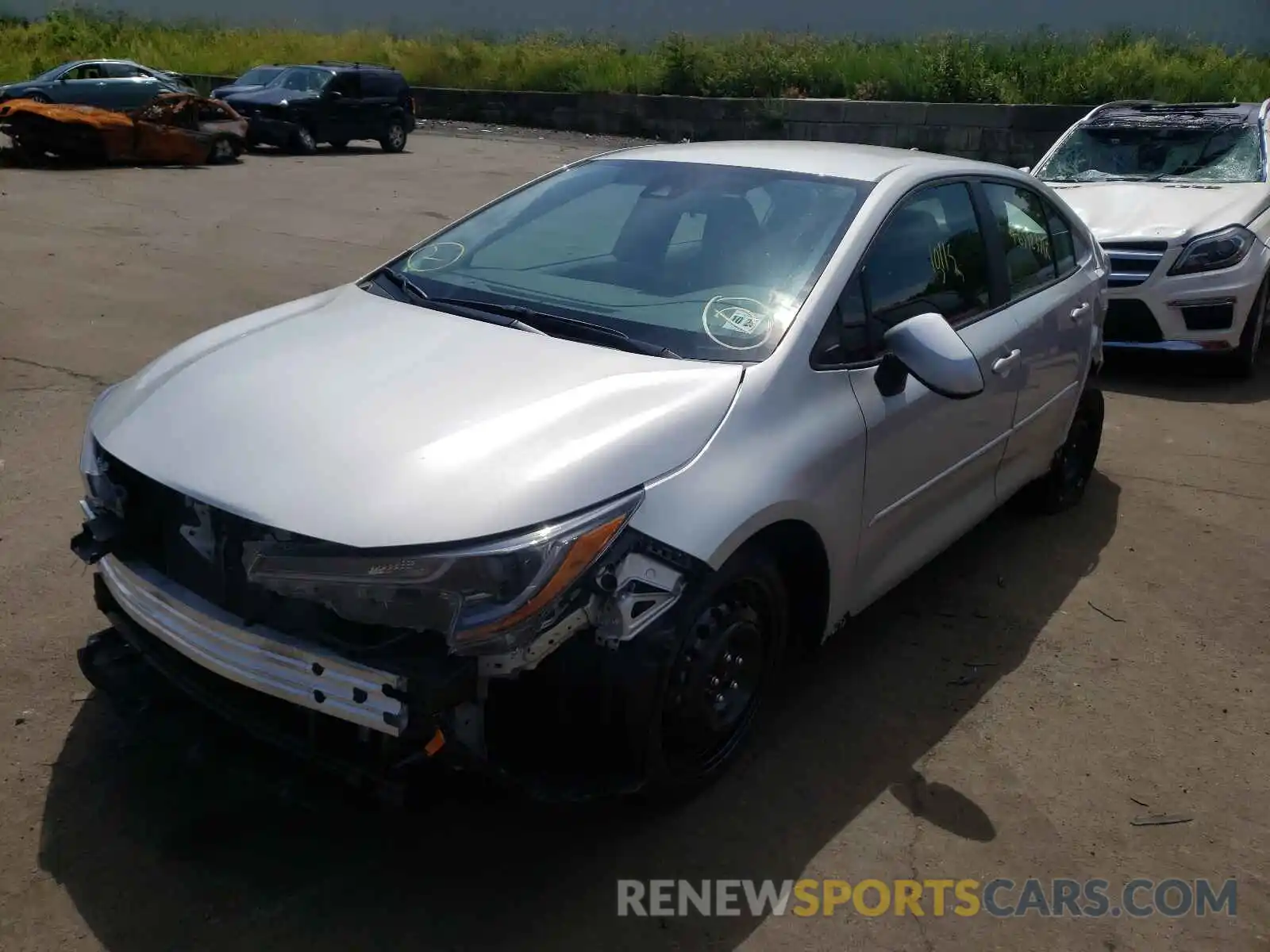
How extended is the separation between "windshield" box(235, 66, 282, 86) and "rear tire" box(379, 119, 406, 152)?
2340 mm

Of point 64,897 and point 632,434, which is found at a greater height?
point 632,434

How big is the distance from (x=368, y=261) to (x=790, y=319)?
786cm

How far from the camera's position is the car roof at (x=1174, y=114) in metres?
9.05

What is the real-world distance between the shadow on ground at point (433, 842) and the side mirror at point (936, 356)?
1111mm

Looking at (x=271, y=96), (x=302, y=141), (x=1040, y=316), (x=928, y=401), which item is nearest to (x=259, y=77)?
(x=271, y=96)

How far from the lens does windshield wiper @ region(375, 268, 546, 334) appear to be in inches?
137

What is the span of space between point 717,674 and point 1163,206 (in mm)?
6530

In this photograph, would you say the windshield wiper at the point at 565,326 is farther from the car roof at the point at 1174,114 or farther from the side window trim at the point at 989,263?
the car roof at the point at 1174,114

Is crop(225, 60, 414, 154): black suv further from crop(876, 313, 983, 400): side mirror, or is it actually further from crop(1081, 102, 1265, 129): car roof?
crop(876, 313, 983, 400): side mirror

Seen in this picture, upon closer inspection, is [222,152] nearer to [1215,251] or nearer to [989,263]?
[1215,251]

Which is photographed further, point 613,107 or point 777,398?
point 613,107

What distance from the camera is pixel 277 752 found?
284 cm

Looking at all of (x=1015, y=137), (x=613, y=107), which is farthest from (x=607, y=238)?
(x=613, y=107)

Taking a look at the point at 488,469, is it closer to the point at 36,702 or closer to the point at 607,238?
the point at 607,238
